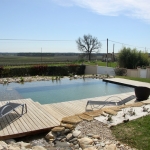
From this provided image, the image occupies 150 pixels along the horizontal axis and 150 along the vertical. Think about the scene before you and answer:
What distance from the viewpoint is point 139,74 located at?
48.0 feet

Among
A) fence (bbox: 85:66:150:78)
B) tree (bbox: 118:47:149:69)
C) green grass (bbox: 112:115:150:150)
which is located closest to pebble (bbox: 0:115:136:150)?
green grass (bbox: 112:115:150:150)

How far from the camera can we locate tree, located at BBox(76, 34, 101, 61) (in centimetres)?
3881

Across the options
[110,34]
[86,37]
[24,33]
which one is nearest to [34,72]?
[24,33]

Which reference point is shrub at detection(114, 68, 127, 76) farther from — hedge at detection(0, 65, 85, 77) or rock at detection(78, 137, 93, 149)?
rock at detection(78, 137, 93, 149)

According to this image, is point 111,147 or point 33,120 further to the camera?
point 33,120

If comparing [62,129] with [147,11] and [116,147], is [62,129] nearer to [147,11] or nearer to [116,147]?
[116,147]

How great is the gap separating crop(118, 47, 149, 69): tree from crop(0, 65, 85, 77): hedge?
12.7 feet

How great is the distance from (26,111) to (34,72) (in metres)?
10.5

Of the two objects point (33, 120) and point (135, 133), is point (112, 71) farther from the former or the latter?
point (135, 133)

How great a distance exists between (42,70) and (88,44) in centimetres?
2421

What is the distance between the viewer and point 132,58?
17.1 m

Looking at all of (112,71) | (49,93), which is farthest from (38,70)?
(49,93)

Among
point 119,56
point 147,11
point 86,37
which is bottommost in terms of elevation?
point 119,56

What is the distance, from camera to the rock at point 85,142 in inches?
141
